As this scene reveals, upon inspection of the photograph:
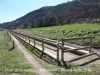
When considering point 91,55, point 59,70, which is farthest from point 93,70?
point 91,55

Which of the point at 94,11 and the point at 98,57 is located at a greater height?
the point at 94,11

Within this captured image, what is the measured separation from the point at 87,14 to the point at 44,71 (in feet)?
383

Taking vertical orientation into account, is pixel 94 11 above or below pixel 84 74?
above

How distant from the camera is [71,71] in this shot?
674 cm

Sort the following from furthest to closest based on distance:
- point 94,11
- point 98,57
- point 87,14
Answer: point 87,14, point 94,11, point 98,57

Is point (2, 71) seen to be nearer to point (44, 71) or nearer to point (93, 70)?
point (44, 71)

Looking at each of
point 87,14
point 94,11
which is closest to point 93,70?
point 94,11

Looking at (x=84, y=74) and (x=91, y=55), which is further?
(x=91, y=55)

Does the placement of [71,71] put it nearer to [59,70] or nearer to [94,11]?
[59,70]

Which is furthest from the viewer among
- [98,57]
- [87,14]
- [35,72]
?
[87,14]

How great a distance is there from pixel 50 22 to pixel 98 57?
4168 inches

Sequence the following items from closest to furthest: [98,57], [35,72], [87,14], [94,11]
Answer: [35,72] < [98,57] < [94,11] < [87,14]

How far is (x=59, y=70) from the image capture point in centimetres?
686

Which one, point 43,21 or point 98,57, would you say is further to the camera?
point 43,21
